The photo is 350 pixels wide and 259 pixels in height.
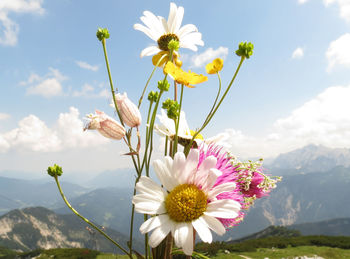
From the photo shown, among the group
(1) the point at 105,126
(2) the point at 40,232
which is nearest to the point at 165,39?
(1) the point at 105,126

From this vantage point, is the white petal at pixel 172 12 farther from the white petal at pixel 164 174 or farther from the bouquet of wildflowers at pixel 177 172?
the white petal at pixel 164 174

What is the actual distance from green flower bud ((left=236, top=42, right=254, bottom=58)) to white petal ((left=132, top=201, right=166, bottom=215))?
0.80 meters

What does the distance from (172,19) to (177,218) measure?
1262mm

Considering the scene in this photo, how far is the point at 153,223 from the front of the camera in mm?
1013

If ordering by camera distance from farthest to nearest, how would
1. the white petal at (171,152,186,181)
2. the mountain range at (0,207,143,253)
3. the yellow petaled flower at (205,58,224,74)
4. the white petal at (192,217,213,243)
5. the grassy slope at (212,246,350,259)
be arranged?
the mountain range at (0,207,143,253) < the grassy slope at (212,246,350,259) < the yellow petaled flower at (205,58,224,74) < the white petal at (171,152,186,181) < the white petal at (192,217,213,243)

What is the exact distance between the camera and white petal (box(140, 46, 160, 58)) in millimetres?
1664

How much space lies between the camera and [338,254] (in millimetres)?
17172

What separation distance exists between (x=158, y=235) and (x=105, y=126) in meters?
0.58

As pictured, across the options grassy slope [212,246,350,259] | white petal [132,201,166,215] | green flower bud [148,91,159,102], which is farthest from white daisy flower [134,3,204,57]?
grassy slope [212,246,350,259]

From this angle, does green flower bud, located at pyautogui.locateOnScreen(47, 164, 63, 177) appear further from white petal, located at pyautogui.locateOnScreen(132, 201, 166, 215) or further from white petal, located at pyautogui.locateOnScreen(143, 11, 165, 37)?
white petal, located at pyautogui.locateOnScreen(143, 11, 165, 37)

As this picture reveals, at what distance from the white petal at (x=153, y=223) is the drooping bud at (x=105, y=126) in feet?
1.52

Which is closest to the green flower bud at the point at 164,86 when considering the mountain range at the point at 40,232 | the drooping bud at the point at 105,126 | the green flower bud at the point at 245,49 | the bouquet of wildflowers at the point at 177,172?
the bouquet of wildflowers at the point at 177,172

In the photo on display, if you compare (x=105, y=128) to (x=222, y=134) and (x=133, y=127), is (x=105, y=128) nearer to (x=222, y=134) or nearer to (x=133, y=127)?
(x=133, y=127)

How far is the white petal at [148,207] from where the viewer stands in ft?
3.40
